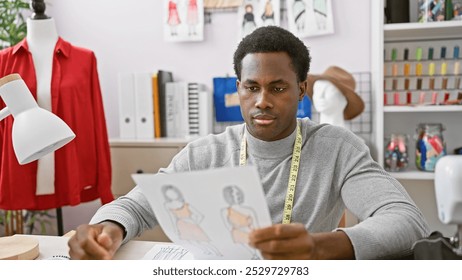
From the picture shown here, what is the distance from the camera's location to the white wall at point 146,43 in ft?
8.47

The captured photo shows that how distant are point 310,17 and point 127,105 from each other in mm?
1116

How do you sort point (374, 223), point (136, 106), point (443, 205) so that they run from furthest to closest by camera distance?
point (136, 106) < point (374, 223) < point (443, 205)

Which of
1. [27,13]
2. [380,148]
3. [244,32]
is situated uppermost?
[27,13]

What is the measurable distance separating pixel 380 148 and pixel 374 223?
1470mm

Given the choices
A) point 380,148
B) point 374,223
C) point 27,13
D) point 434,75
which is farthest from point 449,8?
point 27,13

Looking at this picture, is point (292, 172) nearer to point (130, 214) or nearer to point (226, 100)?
point (130, 214)

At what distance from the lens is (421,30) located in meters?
2.24

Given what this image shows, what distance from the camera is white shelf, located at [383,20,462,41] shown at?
215 centimetres

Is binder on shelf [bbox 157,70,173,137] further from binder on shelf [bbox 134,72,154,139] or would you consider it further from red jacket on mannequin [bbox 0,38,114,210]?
red jacket on mannequin [bbox 0,38,114,210]

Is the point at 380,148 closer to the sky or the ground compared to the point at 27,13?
closer to the ground

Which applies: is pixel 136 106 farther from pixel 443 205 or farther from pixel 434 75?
pixel 443 205

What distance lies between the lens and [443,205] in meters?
0.71

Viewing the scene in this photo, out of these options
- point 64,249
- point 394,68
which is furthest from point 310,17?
point 64,249

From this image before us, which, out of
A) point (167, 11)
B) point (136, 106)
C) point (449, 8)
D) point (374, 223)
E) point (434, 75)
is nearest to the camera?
point (374, 223)
